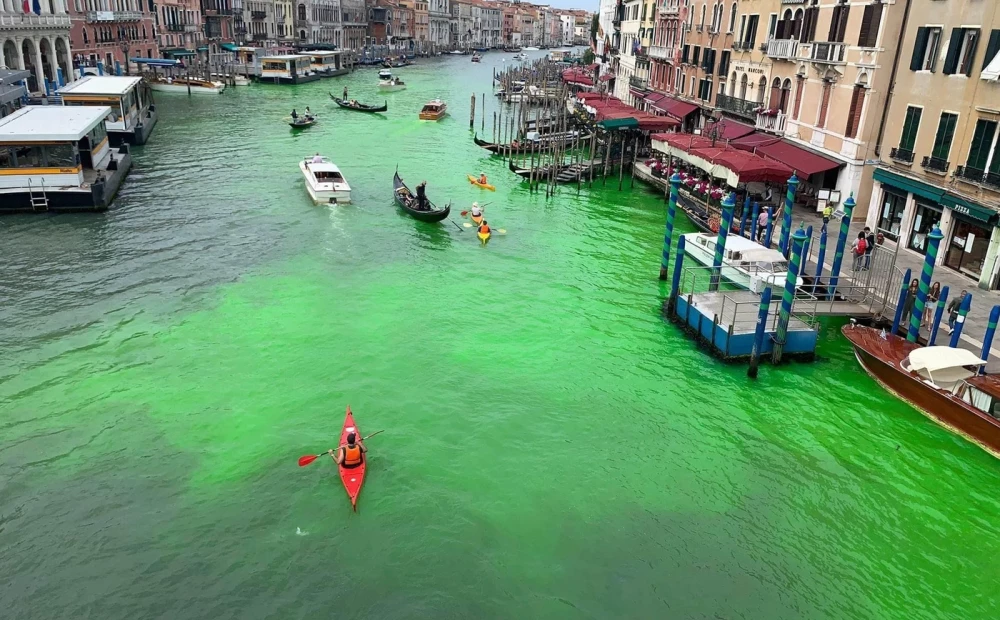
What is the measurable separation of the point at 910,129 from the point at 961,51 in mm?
3077

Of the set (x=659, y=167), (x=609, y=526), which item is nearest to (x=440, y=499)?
(x=609, y=526)

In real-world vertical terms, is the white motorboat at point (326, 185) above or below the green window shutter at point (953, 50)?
below

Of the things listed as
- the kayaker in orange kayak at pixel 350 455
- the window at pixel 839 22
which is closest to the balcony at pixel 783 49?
the window at pixel 839 22

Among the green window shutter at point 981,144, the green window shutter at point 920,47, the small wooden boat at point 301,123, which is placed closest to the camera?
the green window shutter at point 981,144

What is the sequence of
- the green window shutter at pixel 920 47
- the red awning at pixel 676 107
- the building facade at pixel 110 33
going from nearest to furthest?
the green window shutter at pixel 920 47 → the red awning at pixel 676 107 → the building facade at pixel 110 33

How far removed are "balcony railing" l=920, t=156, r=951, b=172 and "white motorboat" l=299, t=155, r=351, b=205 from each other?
2395 centimetres

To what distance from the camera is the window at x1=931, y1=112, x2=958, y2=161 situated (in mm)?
23984

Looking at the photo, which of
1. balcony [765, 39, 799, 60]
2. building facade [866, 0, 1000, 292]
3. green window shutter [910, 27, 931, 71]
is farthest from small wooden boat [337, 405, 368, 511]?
balcony [765, 39, 799, 60]

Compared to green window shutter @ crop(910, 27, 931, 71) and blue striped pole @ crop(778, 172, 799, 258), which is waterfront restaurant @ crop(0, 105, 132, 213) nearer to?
blue striped pole @ crop(778, 172, 799, 258)

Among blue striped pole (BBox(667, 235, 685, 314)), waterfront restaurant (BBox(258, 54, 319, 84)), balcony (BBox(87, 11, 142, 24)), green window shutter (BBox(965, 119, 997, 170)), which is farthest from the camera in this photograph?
waterfront restaurant (BBox(258, 54, 319, 84))

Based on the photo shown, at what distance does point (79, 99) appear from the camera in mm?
42281

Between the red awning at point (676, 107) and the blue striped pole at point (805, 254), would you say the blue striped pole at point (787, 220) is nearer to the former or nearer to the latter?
the blue striped pole at point (805, 254)

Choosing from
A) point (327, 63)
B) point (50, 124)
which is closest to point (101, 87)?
point (50, 124)

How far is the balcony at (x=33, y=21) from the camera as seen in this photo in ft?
180
